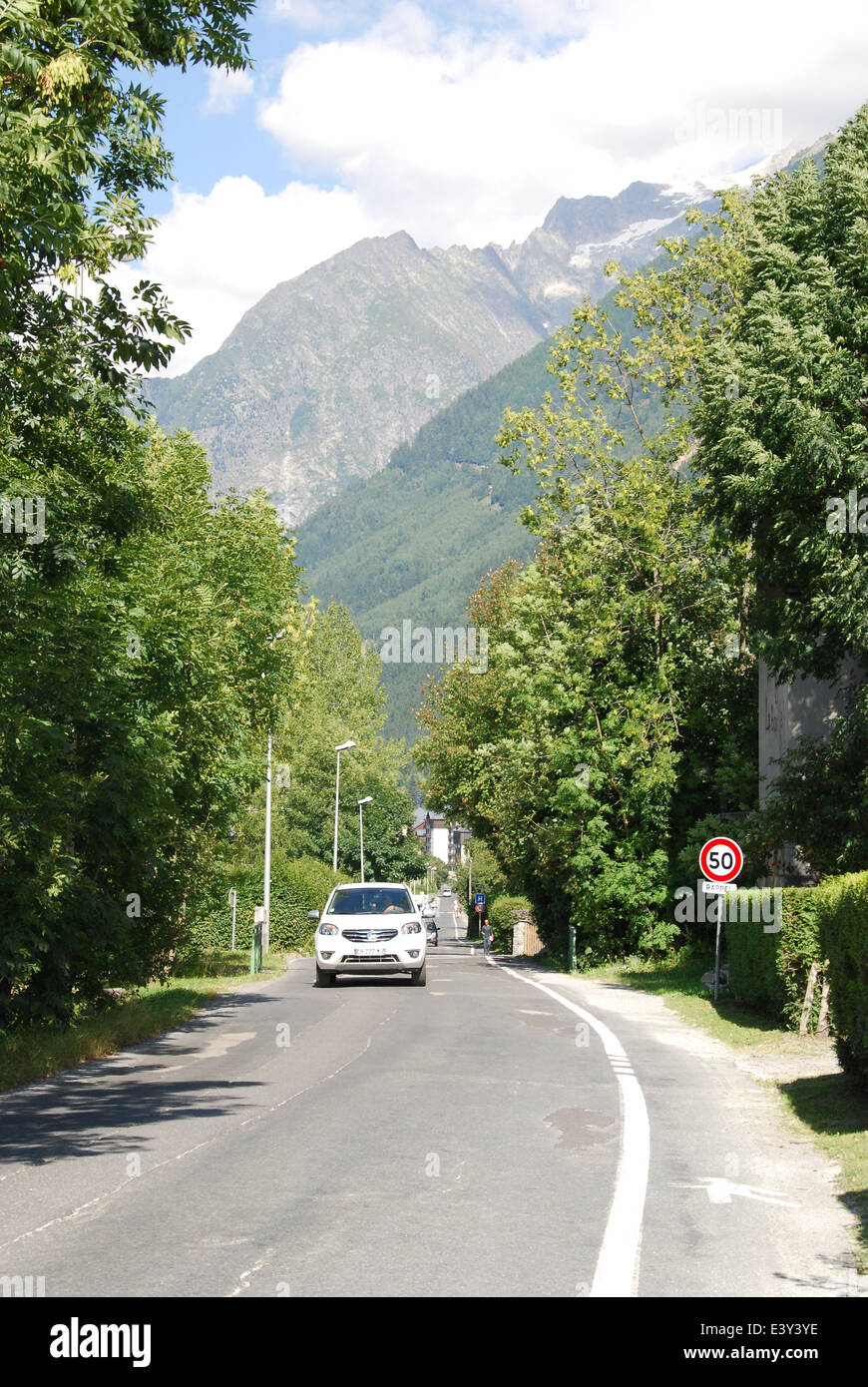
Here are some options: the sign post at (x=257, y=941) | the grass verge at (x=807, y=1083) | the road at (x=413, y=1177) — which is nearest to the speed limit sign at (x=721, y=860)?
the grass verge at (x=807, y=1083)

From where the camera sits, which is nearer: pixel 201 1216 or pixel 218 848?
pixel 201 1216

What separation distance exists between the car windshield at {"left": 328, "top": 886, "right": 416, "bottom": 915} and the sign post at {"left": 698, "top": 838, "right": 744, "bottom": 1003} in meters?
5.89

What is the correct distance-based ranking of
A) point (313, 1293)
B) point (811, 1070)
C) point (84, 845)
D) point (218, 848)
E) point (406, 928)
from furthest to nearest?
point (218, 848)
point (406, 928)
point (84, 845)
point (811, 1070)
point (313, 1293)

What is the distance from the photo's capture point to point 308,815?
77.3 meters

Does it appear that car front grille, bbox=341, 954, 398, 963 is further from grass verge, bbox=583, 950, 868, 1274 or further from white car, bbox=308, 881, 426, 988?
grass verge, bbox=583, 950, 868, 1274

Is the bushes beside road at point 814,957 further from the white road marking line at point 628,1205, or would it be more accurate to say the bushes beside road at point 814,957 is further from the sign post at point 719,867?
the white road marking line at point 628,1205

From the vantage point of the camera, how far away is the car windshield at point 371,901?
2566 cm

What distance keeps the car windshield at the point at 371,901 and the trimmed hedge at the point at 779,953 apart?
270 inches

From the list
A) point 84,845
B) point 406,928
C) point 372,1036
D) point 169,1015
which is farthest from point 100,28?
point 406,928

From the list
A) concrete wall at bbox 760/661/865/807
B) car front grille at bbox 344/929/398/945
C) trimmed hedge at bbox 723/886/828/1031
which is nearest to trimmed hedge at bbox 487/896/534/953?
concrete wall at bbox 760/661/865/807

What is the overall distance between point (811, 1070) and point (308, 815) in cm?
6475

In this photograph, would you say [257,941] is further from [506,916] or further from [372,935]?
[506,916]
